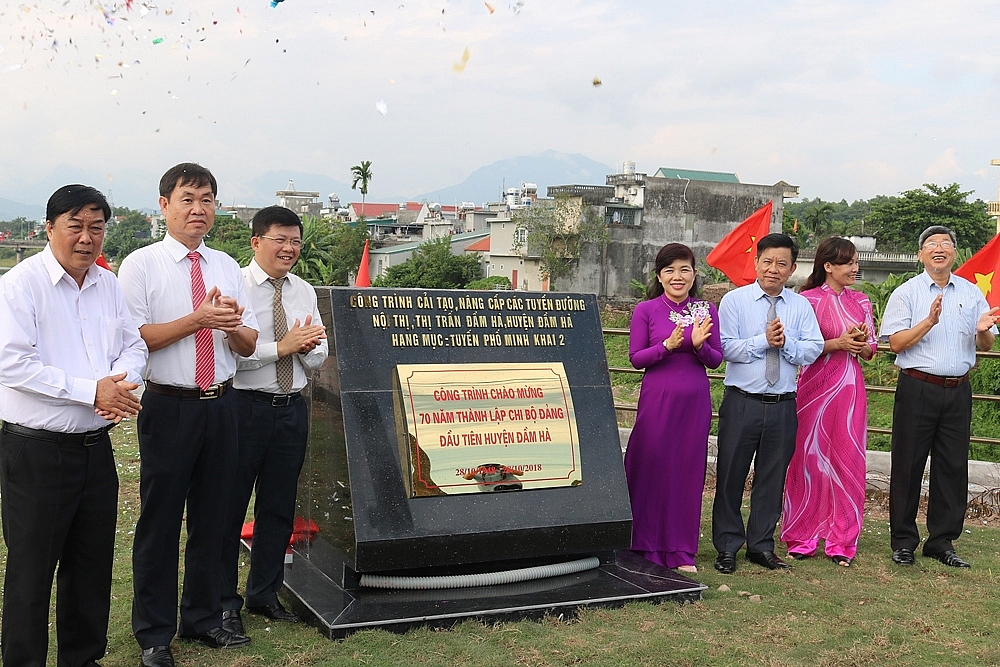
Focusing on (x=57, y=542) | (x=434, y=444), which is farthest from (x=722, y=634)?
(x=57, y=542)

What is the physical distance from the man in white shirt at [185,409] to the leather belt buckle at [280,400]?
0.92 feet

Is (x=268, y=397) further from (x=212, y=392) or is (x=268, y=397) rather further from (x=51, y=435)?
(x=51, y=435)

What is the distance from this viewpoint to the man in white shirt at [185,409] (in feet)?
11.5

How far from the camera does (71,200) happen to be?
317 centimetres

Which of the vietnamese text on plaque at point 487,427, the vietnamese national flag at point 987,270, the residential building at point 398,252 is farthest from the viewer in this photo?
the residential building at point 398,252

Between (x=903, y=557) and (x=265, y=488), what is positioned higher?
(x=265, y=488)

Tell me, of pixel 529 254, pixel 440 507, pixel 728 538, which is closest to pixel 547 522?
pixel 440 507

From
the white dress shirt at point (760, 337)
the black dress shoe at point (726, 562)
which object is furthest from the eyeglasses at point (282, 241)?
the black dress shoe at point (726, 562)

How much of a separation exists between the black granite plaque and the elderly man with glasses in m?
1.83

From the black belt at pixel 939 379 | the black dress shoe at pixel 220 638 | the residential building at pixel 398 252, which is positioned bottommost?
the black dress shoe at pixel 220 638

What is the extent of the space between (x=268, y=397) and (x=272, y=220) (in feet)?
2.55

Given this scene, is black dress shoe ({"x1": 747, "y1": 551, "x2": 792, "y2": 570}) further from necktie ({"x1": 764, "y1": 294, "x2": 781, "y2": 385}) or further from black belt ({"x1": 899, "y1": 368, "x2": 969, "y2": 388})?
black belt ({"x1": 899, "y1": 368, "x2": 969, "y2": 388})

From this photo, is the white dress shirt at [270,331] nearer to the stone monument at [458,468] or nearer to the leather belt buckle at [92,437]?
the stone monument at [458,468]

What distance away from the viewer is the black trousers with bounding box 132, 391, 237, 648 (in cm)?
352
